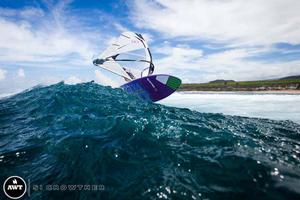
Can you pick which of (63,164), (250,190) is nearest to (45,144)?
(63,164)

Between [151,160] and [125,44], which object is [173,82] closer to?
[125,44]

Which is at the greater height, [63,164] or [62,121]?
[62,121]

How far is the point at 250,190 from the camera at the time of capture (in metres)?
4.33

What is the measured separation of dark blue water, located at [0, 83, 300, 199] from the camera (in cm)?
456

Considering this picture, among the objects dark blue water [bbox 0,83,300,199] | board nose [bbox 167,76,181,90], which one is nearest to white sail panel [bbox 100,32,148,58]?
board nose [bbox 167,76,181,90]

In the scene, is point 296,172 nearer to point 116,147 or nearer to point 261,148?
point 261,148

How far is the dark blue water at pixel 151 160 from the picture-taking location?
180 inches

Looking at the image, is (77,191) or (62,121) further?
(62,121)

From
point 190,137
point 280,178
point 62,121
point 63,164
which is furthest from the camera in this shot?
point 62,121

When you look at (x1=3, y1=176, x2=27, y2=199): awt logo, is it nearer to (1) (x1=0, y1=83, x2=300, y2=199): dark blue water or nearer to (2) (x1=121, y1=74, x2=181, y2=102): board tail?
(1) (x1=0, y1=83, x2=300, y2=199): dark blue water

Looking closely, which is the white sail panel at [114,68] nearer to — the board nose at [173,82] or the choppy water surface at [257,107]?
the board nose at [173,82]

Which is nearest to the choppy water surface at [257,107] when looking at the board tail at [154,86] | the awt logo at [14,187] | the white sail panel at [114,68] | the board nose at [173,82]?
the board nose at [173,82]

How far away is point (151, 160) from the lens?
5.88 meters

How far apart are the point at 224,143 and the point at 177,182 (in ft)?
8.96
